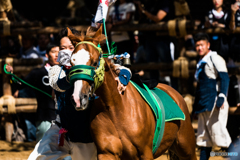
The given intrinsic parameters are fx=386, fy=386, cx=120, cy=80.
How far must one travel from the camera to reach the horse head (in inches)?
124

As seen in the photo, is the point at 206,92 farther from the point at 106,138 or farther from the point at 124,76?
the point at 106,138

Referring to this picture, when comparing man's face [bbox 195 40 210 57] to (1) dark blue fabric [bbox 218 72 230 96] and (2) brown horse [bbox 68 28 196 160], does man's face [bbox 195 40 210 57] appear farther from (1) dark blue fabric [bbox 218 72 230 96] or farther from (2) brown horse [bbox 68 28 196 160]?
(2) brown horse [bbox 68 28 196 160]

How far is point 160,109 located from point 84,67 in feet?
4.18

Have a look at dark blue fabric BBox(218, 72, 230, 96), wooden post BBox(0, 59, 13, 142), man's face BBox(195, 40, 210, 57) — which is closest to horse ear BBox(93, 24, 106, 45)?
dark blue fabric BBox(218, 72, 230, 96)

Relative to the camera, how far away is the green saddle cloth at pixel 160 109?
411 cm

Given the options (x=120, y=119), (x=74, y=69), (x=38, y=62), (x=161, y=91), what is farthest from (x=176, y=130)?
(x=38, y=62)

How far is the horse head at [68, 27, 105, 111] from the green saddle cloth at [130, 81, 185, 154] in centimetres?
87

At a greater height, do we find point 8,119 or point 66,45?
point 66,45

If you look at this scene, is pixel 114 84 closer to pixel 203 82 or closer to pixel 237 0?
pixel 203 82

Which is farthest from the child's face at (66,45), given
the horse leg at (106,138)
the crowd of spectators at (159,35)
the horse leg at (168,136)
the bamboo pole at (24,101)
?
the bamboo pole at (24,101)

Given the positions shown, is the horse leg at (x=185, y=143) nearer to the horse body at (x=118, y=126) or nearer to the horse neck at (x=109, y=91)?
the horse body at (x=118, y=126)

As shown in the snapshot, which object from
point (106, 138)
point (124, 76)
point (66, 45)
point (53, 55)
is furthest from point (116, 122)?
point (53, 55)

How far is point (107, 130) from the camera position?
3.70 meters

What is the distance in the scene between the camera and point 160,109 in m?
4.21
